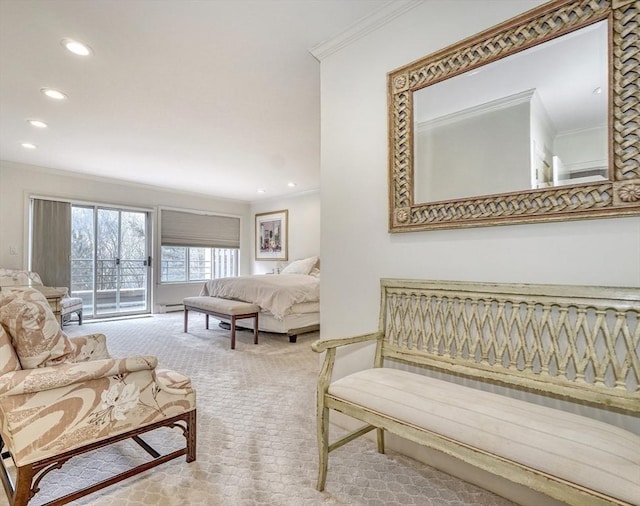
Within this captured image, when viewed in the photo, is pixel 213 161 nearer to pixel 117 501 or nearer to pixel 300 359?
pixel 300 359

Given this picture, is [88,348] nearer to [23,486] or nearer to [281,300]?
[23,486]

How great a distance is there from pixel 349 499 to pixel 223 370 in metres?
2.05

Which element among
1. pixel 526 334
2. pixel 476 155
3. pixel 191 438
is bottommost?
pixel 191 438

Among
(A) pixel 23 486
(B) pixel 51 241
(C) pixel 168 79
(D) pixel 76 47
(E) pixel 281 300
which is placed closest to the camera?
(A) pixel 23 486

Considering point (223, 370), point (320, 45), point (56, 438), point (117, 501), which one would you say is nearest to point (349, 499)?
point (117, 501)

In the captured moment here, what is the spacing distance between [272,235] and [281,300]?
138 inches

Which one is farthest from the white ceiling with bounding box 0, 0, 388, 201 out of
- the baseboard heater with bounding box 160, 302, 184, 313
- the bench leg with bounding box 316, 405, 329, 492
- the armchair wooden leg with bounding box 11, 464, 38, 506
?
the baseboard heater with bounding box 160, 302, 184, 313

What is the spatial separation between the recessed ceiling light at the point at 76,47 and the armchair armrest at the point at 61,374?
203 cm

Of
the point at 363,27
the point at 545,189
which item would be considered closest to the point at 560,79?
the point at 545,189

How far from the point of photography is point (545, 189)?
1.36 m

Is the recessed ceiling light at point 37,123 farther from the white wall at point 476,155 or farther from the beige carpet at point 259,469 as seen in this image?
the white wall at point 476,155

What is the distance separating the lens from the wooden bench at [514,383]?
37.6 inches

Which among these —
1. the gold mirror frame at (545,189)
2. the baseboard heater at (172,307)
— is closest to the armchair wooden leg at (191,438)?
the gold mirror frame at (545,189)

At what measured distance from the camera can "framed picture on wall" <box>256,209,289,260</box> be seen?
23.9ft
